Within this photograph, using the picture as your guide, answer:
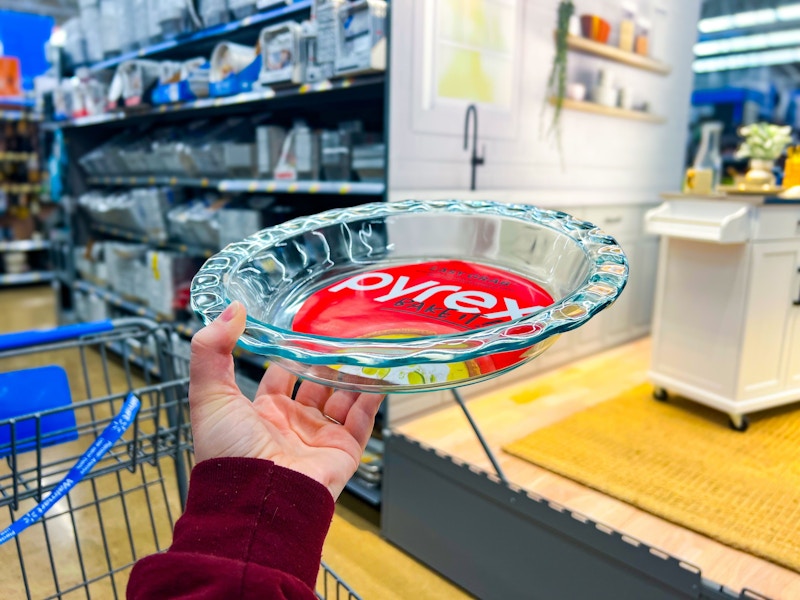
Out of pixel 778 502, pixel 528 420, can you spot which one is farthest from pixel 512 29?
pixel 778 502

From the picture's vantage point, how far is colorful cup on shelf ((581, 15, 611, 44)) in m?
3.25

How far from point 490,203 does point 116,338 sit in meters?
1.01

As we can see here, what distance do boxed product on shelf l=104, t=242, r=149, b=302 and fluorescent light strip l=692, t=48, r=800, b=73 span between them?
1153 centimetres

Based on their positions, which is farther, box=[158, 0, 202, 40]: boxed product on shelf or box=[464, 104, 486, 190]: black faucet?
box=[158, 0, 202, 40]: boxed product on shelf

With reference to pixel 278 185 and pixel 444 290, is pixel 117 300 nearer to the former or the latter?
pixel 278 185

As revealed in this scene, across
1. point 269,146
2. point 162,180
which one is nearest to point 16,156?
point 162,180

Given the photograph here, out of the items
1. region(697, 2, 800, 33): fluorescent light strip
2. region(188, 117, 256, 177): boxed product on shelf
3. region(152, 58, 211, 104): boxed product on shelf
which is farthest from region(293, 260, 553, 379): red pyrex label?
region(697, 2, 800, 33): fluorescent light strip

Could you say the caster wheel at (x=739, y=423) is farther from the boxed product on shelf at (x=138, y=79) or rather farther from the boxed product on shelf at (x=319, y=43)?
the boxed product on shelf at (x=138, y=79)

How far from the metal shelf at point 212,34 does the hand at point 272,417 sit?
2184mm

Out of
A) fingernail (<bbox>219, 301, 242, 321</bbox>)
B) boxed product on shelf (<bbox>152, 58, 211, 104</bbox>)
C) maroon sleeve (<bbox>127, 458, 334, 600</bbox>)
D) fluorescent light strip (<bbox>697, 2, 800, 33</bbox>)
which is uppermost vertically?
fluorescent light strip (<bbox>697, 2, 800, 33</bbox>)

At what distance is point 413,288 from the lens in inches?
28.5

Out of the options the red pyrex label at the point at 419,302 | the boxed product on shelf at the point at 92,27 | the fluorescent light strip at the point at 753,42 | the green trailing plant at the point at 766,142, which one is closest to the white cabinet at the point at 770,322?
the green trailing plant at the point at 766,142

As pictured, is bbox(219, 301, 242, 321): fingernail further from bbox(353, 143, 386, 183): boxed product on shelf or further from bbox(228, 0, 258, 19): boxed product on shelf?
bbox(228, 0, 258, 19): boxed product on shelf

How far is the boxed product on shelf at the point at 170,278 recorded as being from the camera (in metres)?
3.49
